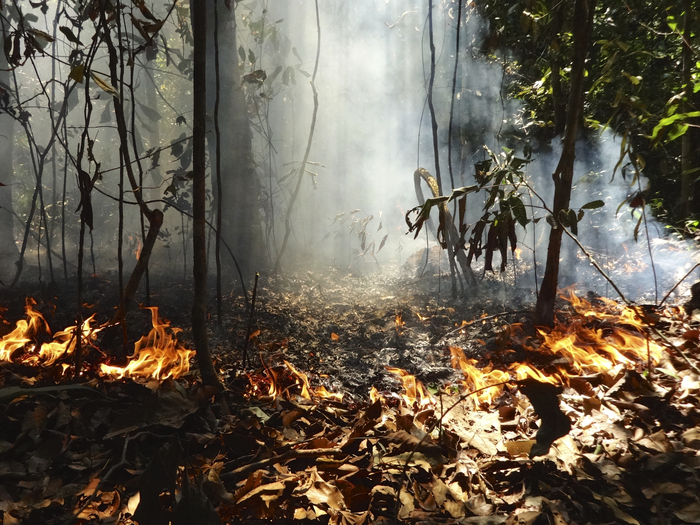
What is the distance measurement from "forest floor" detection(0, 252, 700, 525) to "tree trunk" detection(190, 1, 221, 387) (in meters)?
0.17

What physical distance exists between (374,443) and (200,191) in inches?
50.7

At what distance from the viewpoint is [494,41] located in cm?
332

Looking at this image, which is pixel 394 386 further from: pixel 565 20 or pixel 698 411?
pixel 565 20

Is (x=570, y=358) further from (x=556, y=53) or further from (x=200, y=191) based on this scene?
(x=556, y=53)

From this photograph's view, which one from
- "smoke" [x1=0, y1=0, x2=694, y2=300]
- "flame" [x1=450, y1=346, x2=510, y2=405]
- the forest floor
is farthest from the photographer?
"smoke" [x1=0, y1=0, x2=694, y2=300]

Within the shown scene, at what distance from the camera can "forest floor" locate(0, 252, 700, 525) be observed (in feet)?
4.04

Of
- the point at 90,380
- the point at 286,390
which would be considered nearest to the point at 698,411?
the point at 286,390

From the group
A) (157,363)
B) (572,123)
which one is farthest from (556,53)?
(157,363)

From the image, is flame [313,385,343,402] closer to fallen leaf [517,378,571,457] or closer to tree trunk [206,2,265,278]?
fallen leaf [517,378,571,457]

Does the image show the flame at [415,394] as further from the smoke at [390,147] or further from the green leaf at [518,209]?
the smoke at [390,147]

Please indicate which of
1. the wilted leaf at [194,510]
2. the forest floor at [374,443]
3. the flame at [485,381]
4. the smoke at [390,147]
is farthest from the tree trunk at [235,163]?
the wilted leaf at [194,510]

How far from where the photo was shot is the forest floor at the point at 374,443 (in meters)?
1.23

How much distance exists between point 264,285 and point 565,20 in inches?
159

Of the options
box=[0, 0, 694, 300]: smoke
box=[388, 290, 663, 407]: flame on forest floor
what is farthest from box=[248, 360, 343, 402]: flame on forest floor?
box=[0, 0, 694, 300]: smoke
